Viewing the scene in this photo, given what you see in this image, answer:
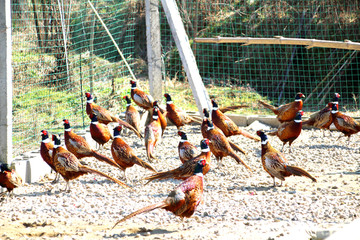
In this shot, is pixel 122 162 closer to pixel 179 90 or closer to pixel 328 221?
pixel 328 221

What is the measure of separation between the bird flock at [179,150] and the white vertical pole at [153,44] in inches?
22.4

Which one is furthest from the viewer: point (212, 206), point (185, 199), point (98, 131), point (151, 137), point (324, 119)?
point (324, 119)

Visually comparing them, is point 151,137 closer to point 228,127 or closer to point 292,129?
point 228,127

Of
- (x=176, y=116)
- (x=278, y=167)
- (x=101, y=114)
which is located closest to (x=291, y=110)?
(x=176, y=116)

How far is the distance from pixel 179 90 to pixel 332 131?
349 centimetres

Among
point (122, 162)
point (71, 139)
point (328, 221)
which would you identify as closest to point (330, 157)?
point (328, 221)

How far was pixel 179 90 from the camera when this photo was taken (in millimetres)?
10547

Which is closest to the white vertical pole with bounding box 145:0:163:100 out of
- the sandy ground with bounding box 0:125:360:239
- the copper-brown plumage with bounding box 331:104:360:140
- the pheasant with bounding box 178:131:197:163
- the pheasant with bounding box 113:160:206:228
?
the sandy ground with bounding box 0:125:360:239

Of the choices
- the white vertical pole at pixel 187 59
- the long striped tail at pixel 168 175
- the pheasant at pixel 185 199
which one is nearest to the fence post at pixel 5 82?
the long striped tail at pixel 168 175

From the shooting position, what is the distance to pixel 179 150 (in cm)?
622

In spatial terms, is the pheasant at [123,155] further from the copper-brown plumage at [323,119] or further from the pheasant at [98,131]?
the copper-brown plumage at [323,119]

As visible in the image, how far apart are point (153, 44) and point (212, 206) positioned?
4.43 meters

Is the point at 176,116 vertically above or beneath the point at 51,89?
beneath

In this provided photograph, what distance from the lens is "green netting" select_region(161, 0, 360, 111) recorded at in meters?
10.8
